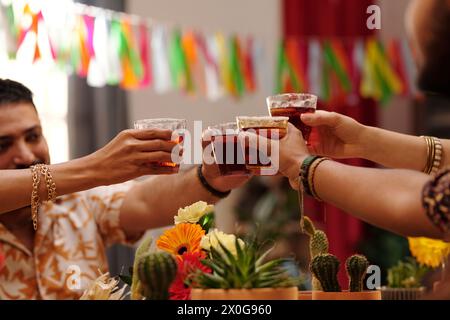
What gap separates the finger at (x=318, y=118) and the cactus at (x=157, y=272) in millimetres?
530

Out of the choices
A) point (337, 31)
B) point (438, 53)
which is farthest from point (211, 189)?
point (337, 31)

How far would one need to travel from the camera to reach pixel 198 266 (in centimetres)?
124

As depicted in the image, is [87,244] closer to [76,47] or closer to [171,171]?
[171,171]

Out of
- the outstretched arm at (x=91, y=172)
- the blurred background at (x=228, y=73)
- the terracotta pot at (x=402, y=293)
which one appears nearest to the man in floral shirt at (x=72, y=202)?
the outstretched arm at (x=91, y=172)

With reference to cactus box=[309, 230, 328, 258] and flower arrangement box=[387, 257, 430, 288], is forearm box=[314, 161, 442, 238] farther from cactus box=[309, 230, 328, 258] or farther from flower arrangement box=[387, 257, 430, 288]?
flower arrangement box=[387, 257, 430, 288]

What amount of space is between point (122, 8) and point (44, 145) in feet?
7.47

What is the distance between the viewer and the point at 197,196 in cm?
197

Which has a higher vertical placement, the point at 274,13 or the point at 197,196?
the point at 274,13

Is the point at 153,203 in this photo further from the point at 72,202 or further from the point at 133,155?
the point at 133,155

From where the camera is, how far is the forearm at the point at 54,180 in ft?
5.41

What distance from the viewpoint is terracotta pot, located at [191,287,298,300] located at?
1088 millimetres

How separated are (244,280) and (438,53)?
465 mm

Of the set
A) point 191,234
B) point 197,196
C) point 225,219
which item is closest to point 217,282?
point 191,234

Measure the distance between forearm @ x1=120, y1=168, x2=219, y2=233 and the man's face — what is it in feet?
1.14
